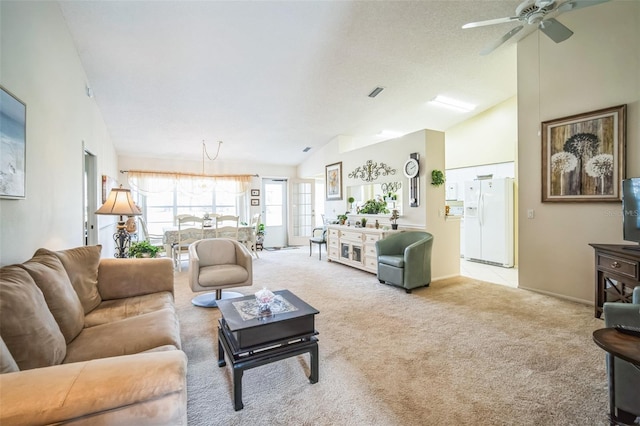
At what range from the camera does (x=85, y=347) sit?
151 centimetres

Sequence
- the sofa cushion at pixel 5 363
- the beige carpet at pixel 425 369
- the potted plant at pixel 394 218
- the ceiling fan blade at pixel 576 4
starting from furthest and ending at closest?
the potted plant at pixel 394 218 → the ceiling fan blade at pixel 576 4 → the beige carpet at pixel 425 369 → the sofa cushion at pixel 5 363

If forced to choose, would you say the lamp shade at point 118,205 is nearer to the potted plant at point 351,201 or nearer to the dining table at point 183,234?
the dining table at point 183,234

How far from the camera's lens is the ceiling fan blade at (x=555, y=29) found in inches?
96.4

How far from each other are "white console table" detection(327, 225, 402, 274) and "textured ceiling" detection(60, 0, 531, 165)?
2.18m

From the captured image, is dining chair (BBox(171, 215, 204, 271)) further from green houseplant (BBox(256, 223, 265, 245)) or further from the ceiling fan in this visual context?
the ceiling fan

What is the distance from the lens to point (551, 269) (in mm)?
3607

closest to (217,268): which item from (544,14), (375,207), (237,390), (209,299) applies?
(209,299)

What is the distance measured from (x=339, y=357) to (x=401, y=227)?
9.30 feet


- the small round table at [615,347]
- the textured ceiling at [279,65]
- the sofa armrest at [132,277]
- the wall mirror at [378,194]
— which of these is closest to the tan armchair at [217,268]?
the sofa armrest at [132,277]

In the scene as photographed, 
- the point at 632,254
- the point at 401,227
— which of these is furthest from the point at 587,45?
the point at 401,227

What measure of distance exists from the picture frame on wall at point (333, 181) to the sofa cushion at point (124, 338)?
4.77 metres

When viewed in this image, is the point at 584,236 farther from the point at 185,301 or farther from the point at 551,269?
the point at 185,301

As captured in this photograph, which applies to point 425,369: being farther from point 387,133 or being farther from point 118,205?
point 387,133

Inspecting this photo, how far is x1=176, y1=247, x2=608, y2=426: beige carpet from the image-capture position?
1605 millimetres
